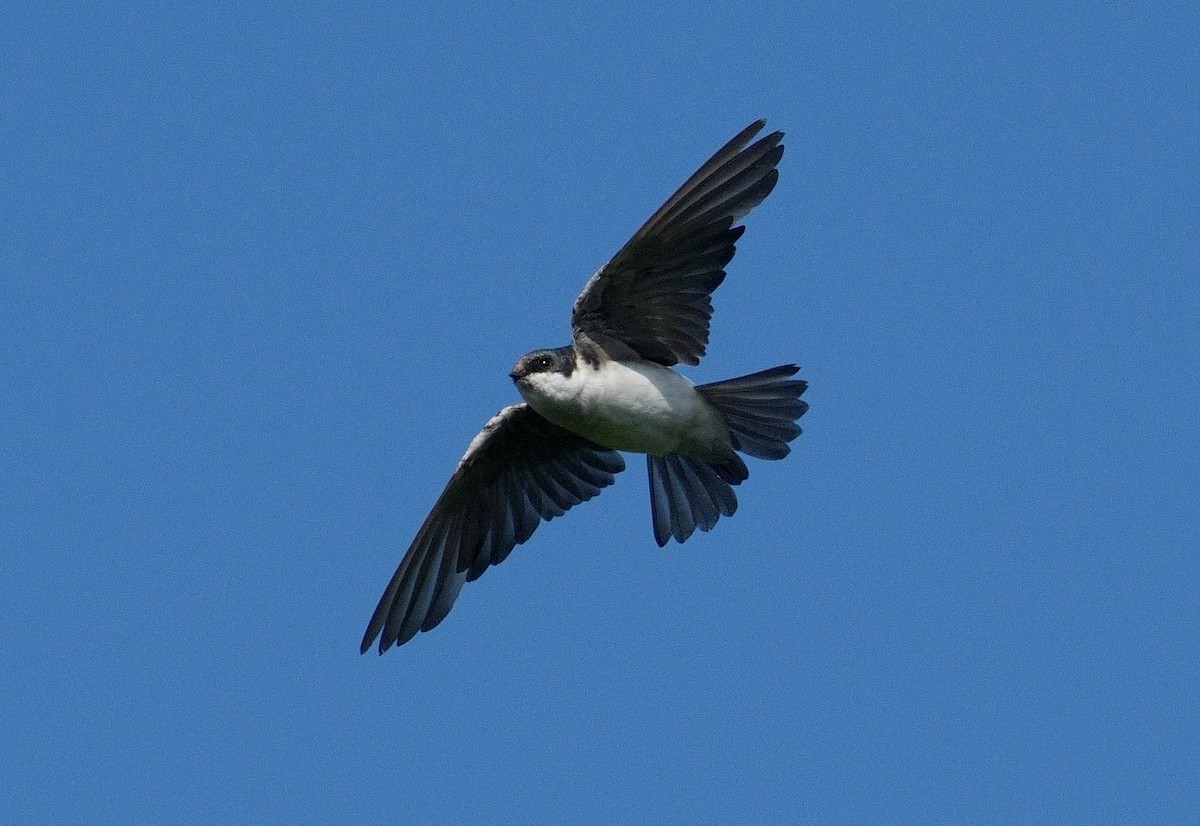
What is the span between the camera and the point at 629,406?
10.4 metres

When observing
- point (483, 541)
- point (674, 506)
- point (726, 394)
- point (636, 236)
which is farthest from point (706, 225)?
point (483, 541)

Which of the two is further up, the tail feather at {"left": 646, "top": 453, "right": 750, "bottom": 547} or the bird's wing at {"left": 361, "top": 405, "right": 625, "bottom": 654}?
the bird's wing at {"left": 361, "top": 405, "right": 625, "bottom": 654}

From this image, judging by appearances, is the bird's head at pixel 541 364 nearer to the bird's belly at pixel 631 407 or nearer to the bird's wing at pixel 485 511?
the bird's belly at pixel 631 407

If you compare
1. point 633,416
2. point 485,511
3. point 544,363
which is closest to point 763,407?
point 633,416

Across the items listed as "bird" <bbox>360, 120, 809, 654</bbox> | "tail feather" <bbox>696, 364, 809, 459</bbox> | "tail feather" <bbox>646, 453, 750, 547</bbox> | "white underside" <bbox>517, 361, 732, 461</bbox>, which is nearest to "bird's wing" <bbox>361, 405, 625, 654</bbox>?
"bird" <bbox>360, 120, 809, 654</bbox>

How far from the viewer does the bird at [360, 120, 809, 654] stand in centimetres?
1009

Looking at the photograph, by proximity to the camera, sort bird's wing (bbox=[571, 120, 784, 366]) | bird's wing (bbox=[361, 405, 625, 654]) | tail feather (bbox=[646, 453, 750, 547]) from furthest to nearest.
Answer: bird's wing (bbox=[361, 405, 625, 654]) < tail feather (bbox=[646, 453, 750, 547]) < bird's wing (bbox=[571, 120, 784, 366])

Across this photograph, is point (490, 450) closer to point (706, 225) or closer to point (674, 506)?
point (674, 506)

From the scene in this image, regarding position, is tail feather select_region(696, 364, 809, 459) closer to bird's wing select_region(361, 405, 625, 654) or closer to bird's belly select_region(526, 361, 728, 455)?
bird's belly select_region(526, 361, 728, 455)

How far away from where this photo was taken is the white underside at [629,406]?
10266 millimetres

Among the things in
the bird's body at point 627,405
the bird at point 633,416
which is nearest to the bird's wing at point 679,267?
the bird at point 633,416

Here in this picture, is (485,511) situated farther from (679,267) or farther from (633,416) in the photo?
(679,267)

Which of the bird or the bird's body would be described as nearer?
the bird

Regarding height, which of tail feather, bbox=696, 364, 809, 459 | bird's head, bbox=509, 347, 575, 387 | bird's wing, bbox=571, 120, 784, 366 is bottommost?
tail feather, bbox=696, 364, 809, 459
